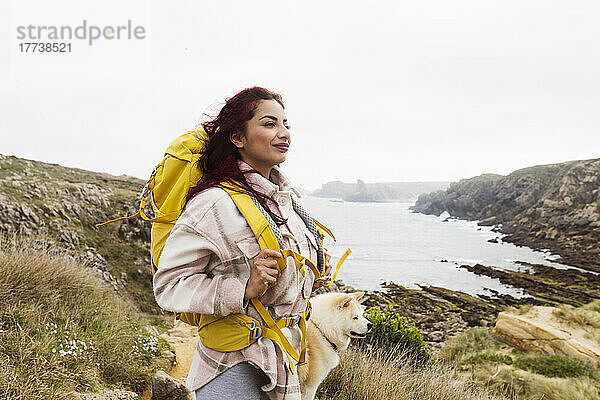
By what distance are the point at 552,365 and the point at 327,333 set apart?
10.4 metres

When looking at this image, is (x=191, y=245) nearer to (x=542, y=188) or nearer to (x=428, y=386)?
(x=428, y=386)

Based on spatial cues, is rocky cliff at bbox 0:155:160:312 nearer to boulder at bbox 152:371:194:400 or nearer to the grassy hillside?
the grassy hillside

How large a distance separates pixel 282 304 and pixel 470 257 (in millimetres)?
41625

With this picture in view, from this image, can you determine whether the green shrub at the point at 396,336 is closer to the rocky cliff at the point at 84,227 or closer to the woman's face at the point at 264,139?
the woman's face at the point at 264,139

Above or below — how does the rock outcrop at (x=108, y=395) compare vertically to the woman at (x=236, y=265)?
below

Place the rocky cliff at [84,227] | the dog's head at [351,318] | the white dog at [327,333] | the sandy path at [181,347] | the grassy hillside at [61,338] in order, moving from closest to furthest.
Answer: the grassy hillside at [61,338]
the white dog at [327,333]
the dog's head at [351,318]
the sandy path at [181,347]
the rocky cliff at [84,227]

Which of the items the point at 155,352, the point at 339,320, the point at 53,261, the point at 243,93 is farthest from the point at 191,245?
the point at 53,261

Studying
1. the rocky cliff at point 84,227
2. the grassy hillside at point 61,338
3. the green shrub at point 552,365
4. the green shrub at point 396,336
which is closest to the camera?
the grassy hillside at point 61,338

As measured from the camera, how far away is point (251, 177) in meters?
1.78

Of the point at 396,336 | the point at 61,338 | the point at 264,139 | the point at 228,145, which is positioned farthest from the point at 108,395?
the point at 396,336

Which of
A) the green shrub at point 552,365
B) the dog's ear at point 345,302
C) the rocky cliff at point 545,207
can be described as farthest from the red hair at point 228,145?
the rocky cliff at point 545,207

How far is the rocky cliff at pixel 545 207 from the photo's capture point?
136 ft

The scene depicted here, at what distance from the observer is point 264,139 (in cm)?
180

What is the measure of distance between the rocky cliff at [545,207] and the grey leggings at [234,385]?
125ft
